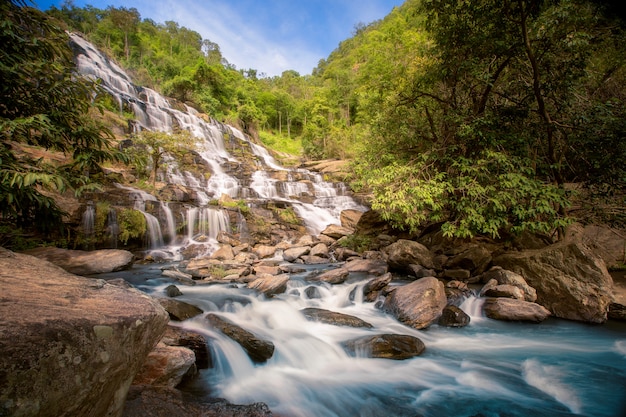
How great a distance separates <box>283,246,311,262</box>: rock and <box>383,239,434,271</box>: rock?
155 inches

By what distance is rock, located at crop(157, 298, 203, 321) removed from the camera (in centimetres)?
466

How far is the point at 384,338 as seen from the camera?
4.62 meters

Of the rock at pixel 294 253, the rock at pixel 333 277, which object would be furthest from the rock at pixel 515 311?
the rock at pixel 294 253

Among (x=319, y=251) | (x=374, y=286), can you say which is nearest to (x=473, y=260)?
(x=374, y=286)

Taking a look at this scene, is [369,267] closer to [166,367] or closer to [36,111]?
[166,367]

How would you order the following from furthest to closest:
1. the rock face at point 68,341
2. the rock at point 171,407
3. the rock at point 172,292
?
the rock at point 172,292, the rock at point 171,407, the rock face at point 68,341

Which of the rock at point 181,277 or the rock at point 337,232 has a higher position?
the rock at point 337,232

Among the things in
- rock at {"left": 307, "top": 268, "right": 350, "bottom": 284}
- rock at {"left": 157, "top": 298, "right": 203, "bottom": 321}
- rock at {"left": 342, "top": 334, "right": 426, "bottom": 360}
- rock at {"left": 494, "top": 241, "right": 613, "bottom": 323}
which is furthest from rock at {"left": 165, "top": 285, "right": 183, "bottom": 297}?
rock at {"left": 494, "top": 241, "right": 613, "bottom": 323}

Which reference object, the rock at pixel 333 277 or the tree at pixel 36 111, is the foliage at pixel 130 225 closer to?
the tree at pixel 36 111

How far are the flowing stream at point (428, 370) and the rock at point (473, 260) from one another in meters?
1.83

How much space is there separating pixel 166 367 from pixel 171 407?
2.27 ft

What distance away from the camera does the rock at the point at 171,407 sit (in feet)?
7.45

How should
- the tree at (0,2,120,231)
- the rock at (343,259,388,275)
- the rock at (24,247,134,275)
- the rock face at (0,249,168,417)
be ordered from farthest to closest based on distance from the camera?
the rock at (343,259,388,275) → the rock at (24,247,134,275) → the tree at (0,2,120,231) → the rock face at (0,249,168,417)

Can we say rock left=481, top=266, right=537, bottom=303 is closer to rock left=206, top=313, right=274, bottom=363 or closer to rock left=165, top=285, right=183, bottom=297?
rock left=206, top=313, right=274, bottom=363
